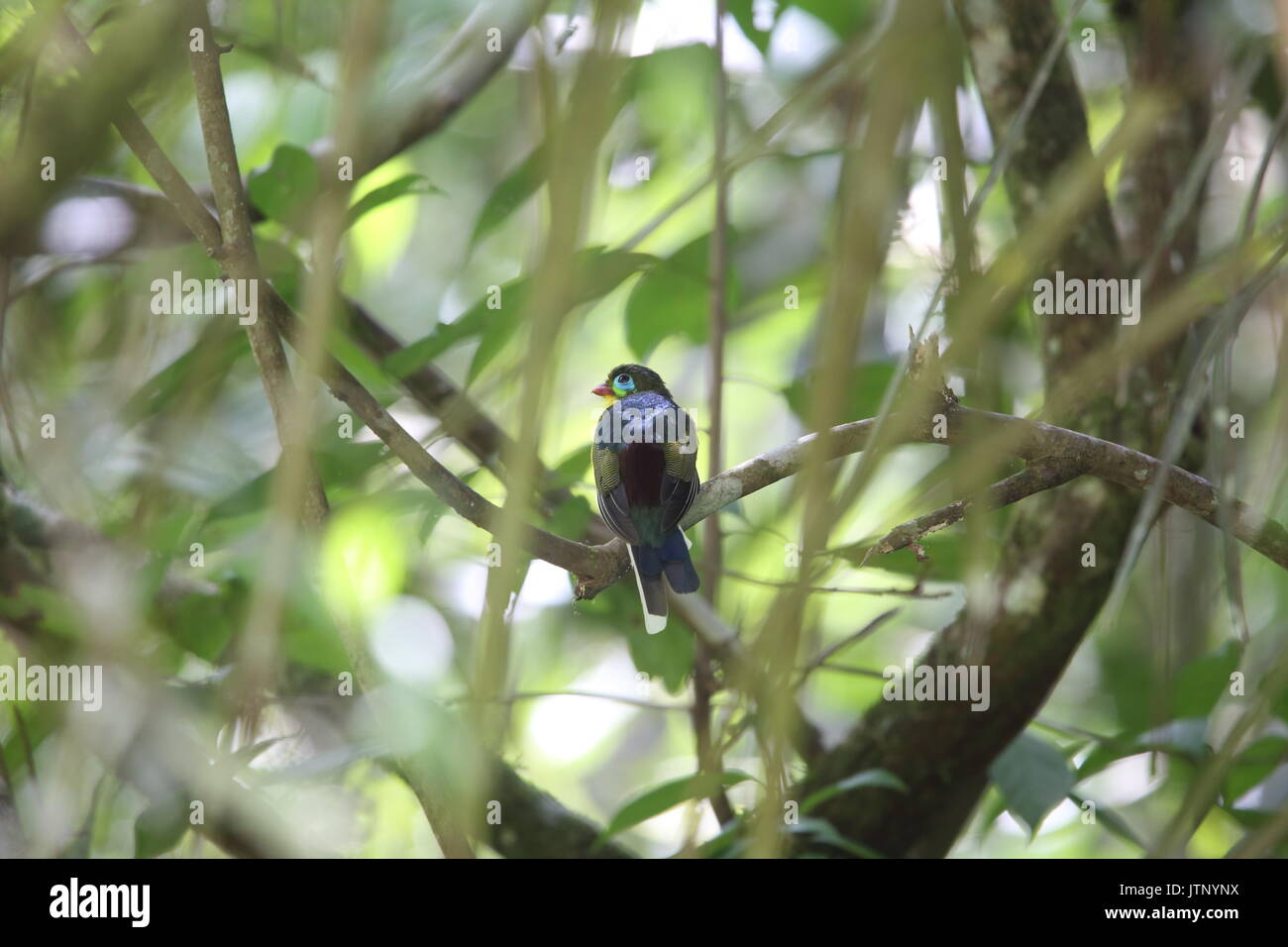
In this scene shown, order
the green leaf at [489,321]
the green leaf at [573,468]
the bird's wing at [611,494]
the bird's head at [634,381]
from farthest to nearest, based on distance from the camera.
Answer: the bird's head at [634,381]
the green leaf at [573,468]
the bird's wing at [611,494]
the green leaf at [489,321]

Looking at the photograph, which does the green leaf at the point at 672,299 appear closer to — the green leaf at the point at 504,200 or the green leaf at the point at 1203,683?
the green leaf at the point at 504,200

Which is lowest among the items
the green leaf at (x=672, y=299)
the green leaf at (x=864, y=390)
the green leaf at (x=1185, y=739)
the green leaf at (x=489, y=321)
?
the green leaf at (x=1185, y=739)

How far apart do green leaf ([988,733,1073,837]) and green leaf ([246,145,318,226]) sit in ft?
5.06

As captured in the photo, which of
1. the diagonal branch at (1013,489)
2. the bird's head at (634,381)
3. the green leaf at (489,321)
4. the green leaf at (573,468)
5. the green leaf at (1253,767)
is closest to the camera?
the diagonal branch at (1013,489)

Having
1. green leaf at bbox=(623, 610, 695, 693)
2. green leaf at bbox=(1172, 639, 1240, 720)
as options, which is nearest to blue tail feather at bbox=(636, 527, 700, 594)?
green leaf at bbox=(623, 610, 695, 693)

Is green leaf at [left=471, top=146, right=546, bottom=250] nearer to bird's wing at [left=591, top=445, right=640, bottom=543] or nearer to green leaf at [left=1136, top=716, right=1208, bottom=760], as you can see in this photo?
bird's wing at [left=591, top=445, right=640, bottom=543]

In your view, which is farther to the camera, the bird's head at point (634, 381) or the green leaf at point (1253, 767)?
the bird's head at point (634, 381)

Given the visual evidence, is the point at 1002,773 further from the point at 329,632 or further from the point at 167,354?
the point at 167,354

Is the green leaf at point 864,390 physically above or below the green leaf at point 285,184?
below

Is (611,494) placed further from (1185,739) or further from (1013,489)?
(1185,739)

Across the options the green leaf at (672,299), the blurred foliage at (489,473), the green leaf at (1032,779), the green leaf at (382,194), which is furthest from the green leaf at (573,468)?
the green leaf at (1032,779)

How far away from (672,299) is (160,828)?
4.45ft

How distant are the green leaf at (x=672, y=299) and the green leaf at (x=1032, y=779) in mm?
974

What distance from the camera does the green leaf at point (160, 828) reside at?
78.2 inches
